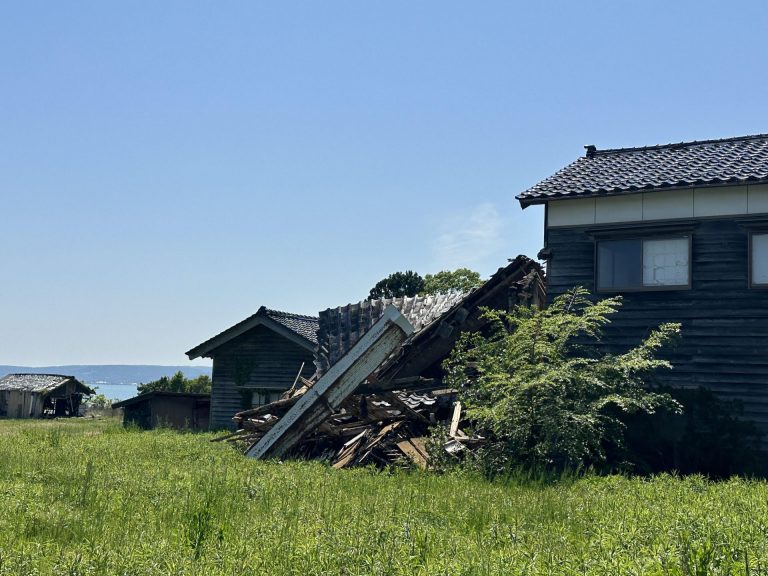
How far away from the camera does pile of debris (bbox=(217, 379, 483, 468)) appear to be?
634 inches

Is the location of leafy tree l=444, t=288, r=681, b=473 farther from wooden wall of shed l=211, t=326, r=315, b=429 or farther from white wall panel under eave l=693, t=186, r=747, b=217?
wooden wall of shed l=211, t=326, r=315, b=429

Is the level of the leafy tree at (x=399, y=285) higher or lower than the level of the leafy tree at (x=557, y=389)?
higher

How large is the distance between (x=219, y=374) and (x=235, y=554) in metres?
26.0

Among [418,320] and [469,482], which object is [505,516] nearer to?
[469,482]

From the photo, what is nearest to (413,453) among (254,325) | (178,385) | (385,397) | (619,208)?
(385,397)

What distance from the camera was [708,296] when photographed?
16.5 m

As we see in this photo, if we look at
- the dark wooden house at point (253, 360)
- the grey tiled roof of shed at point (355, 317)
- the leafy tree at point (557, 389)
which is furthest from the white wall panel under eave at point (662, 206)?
the dark wooden house at point (253, 360)

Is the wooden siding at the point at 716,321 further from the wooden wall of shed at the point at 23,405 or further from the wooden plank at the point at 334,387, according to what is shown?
the wooden wall of shed at the point at 23,405

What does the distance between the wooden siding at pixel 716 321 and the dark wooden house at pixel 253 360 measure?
16292 millimetres

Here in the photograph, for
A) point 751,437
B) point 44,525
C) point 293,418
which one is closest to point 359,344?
point 293,418

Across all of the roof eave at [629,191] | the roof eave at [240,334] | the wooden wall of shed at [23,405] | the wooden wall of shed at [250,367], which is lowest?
the wooden wall of shed at [23,405]

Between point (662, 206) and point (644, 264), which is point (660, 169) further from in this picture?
point (644, 264)

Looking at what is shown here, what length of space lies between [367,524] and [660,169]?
505 inches

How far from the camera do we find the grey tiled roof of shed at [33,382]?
59.0m
